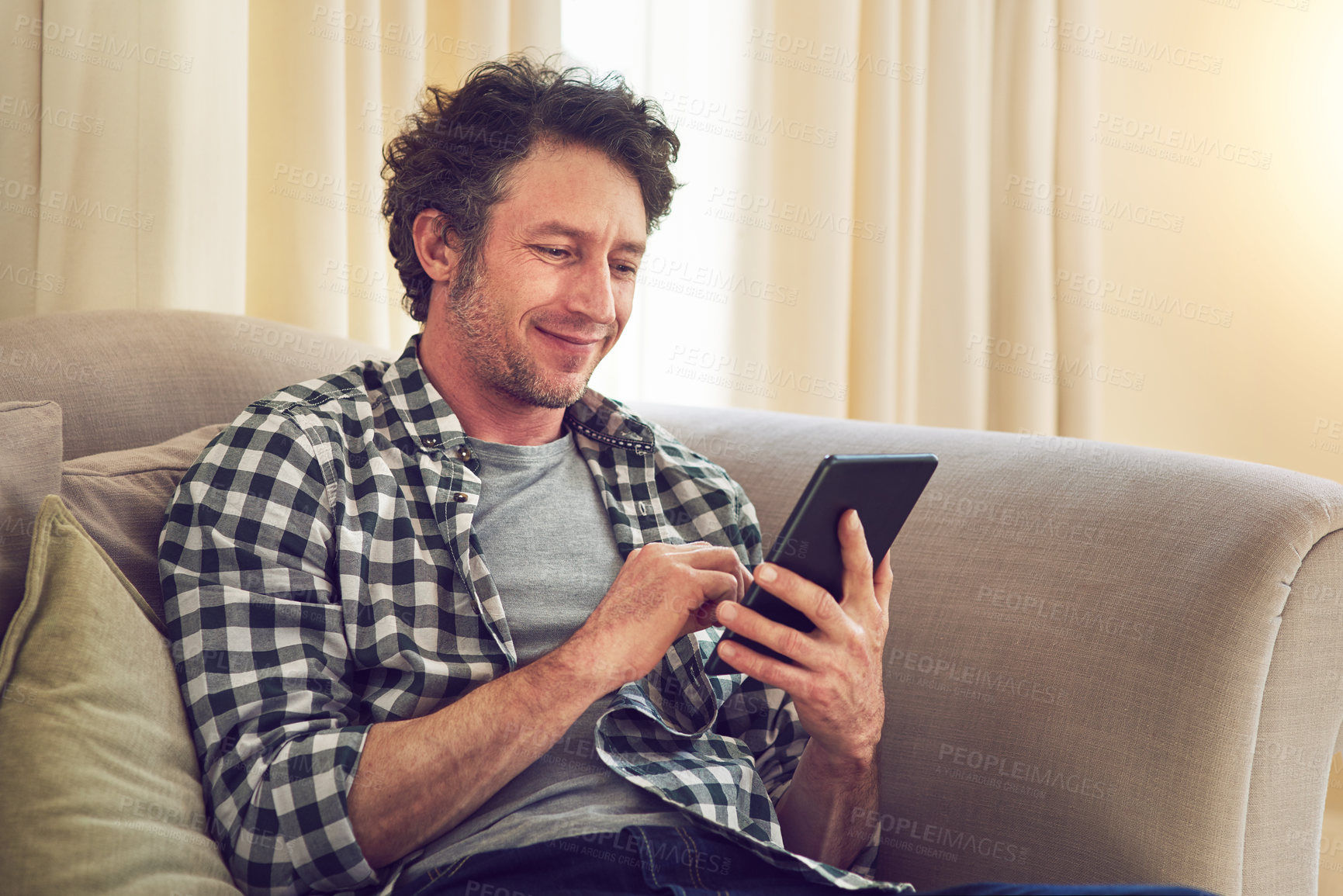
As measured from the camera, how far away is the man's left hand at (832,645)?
0.89 metres

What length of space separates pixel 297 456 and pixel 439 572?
0.18 metres

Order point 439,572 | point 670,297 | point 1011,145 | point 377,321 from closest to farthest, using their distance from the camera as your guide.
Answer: point 439,572 → point 377,321 → point 670,297 → point 1011,145

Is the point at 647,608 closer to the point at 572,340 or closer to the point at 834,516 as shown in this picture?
the point at 834,516

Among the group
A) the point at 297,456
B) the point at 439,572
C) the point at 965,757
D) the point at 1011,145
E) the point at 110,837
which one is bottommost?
the point at 965,757

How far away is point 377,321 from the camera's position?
1726 millimetres

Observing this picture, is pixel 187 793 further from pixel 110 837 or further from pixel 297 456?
pixel 297 456

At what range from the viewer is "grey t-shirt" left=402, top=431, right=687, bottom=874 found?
896 mm

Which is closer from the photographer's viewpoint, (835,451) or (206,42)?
(835,451)

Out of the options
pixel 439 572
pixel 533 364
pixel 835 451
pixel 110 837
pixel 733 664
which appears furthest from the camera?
pixel 835 451

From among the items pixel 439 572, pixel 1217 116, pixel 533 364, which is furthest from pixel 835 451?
pixel 1217 116

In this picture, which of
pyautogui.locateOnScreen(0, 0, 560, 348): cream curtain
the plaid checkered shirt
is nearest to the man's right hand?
the plaid checkered shirt

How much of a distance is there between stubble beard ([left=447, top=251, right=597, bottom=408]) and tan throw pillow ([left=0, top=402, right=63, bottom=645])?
17.6 inches

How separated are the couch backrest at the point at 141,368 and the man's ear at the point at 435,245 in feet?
0.71

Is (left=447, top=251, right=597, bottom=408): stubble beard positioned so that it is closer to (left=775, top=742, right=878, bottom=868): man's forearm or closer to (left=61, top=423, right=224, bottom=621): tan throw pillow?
(left=61, top=423, right=224, bottom=621): tan throw pillow
